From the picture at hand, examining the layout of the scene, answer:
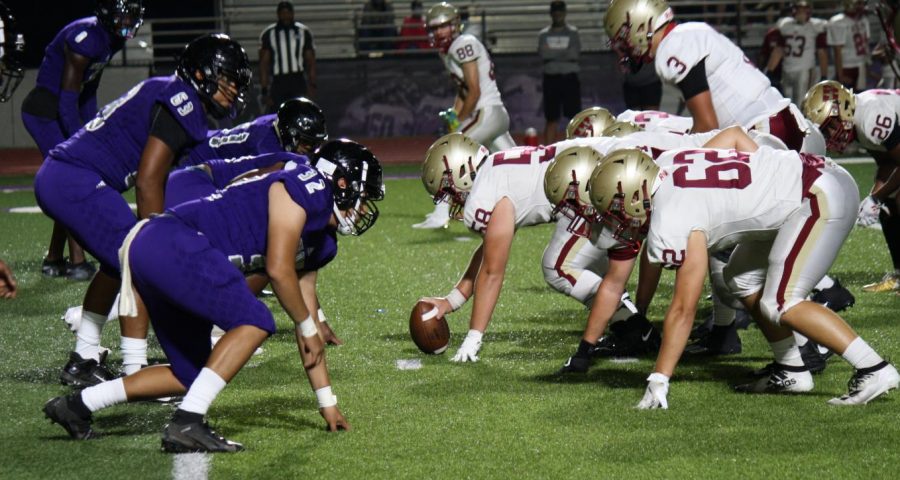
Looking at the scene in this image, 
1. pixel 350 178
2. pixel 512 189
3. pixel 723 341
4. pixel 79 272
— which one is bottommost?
pixel 79 272

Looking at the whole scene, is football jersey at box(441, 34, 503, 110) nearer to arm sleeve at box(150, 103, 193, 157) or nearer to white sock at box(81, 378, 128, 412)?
arm sleeve at box(150, 103, 193, 157)

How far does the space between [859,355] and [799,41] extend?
11.1 meters

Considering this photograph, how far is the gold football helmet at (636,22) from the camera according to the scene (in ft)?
19.0

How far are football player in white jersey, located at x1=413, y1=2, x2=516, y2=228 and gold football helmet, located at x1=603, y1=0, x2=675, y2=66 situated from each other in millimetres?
3682

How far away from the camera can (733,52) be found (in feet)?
19.9

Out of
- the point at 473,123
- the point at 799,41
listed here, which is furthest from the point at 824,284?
the point at 799,41

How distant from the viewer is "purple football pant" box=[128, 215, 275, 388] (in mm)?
4109

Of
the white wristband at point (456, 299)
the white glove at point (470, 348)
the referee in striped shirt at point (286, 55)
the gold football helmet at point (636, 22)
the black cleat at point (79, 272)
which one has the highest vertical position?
the gold football helmet at point (636, 22)

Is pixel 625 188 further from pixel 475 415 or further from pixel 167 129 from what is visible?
pixel 167 129

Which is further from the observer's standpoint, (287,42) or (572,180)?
(287,42)

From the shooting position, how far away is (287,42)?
558 inches

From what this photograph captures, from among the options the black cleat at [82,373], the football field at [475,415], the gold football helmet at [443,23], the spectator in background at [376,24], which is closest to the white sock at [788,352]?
the football field at [475,415]

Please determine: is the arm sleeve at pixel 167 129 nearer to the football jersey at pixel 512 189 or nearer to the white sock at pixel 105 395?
the white sock at pixel 105 395

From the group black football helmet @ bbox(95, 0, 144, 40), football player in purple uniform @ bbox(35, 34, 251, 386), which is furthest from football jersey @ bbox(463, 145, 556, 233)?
black football helmet @ bbox(95, 0, 144, 40)
